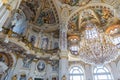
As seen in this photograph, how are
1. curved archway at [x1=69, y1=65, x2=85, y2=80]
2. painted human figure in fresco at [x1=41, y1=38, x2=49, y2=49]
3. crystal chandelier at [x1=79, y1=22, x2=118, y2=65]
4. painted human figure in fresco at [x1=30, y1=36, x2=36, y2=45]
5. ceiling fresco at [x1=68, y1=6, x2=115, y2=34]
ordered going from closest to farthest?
crystal chandelier at [x1=79, y1=22, x2=118, y2=65] → painted human figure in fresco at [x1=30, y1=36, x2=36, y2=45] → curved archway at [x1=69, y1=65, x2=85, y2=80] → painted human figure in fresco at [x1=41, y1=38, x2=49, y2=49] → ceiling fresco at [x1=68, y1=6, x2=115, y2=34]

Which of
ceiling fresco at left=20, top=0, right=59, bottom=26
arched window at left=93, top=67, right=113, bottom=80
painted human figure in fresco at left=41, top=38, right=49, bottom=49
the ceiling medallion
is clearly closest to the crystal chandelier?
the ceiling medallion

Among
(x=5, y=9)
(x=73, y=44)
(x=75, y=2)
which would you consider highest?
(x=75, y=2)

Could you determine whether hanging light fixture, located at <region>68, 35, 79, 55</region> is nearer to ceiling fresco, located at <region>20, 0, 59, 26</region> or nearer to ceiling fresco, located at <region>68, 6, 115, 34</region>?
ceiling fresco, located at <region>68, 6, 115, 34</region>

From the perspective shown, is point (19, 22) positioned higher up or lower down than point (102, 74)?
higher up

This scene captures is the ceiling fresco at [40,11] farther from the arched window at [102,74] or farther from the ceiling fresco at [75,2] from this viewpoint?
the arched window at [102,74]

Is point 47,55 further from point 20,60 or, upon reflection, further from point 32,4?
point 32,4

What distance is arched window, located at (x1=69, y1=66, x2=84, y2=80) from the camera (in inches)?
604

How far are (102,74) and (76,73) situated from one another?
2.82m

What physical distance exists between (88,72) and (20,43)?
7604 mm

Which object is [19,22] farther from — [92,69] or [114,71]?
[114,71]

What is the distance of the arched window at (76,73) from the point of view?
15.4 metres

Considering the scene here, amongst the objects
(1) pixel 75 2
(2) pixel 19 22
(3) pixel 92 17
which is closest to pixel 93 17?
(3) pixel 92 17

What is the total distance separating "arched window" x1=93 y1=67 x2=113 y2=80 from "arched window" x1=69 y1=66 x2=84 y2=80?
4.65ft

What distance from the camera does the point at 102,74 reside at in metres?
15.4
